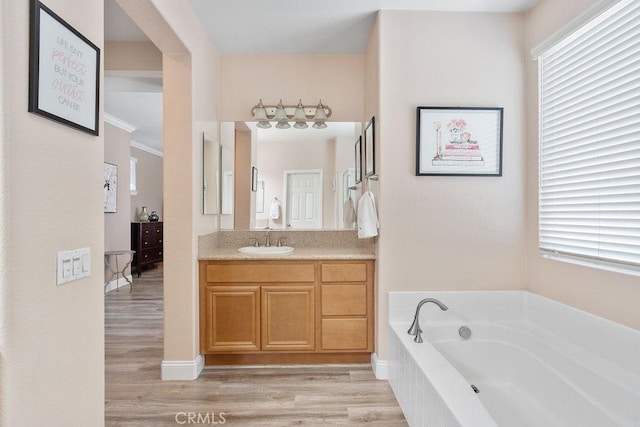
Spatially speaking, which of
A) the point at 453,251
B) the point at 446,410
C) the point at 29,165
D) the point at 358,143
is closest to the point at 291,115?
the point at 358,143

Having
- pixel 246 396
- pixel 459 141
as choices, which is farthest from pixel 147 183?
pixel 459 141

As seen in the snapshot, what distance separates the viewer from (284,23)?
8.46ft

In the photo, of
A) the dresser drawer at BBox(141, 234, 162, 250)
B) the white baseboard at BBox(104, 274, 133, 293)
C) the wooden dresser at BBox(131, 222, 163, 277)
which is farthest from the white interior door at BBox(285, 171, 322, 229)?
the dresser drawer at BBox(141, 234, 162, 250)

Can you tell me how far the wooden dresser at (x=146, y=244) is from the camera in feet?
20.2

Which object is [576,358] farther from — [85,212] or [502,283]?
[85,212]

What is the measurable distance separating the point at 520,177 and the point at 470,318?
1071mm

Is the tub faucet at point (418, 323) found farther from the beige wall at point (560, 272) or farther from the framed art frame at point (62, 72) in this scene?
the framed art frame at point (62, 72)

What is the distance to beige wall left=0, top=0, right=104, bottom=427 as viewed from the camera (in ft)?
3.08

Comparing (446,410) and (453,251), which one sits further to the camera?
(453,251)

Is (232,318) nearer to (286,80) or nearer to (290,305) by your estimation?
(290,305)

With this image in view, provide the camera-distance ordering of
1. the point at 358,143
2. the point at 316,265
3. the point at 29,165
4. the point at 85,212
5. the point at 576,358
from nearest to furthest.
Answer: the point at 29,165
the point at 85,212
the point at 576,358
the point at 316,265
the point at 358,143

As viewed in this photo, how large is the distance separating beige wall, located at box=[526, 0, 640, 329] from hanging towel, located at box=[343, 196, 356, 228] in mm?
1345

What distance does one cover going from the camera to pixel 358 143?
3.09 m

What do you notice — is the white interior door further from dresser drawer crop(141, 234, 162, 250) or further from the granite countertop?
dresser drawer crop(141, 234, 162, 250)
